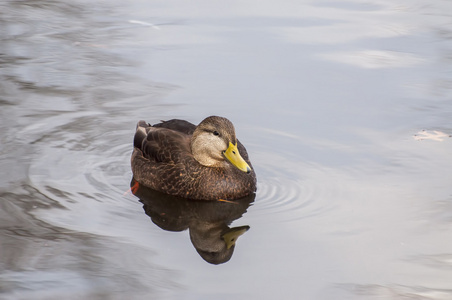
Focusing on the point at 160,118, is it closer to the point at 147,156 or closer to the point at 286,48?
the point at 147,156

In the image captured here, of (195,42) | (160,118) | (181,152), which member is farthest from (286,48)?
(181,152)

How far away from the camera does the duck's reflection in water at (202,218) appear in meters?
5.80

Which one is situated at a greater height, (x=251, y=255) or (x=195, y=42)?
(x=195, y=42)

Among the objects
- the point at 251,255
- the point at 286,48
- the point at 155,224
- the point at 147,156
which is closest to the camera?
the point at 251,255

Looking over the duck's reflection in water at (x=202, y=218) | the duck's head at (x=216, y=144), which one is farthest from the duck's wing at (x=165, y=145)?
the duck's reflection in water at (x=202, y=218)

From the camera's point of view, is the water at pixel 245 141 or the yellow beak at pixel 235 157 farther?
the yellow beak at pixel 235 157

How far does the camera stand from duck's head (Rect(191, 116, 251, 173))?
6.73m

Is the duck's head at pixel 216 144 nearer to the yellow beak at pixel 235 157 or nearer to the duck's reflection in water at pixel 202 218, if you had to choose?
the yellow beak at pixel 235 157

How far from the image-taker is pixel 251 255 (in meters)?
5.62

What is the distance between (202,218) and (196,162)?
0.74 meters

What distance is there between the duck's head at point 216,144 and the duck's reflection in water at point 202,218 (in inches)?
14.9

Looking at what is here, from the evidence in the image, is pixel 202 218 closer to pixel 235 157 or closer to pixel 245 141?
pixel 235 157

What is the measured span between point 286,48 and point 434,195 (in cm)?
425

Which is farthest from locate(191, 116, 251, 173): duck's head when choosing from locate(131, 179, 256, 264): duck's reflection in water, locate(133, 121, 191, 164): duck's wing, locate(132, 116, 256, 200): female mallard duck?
locate(131, 179, 256, 264): duck's reflection in water
